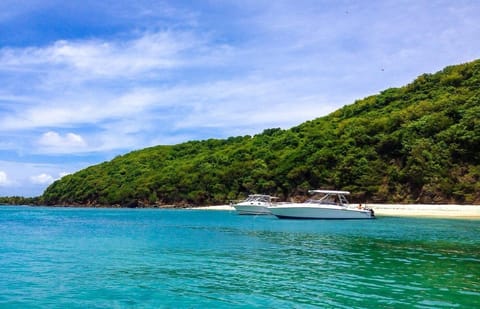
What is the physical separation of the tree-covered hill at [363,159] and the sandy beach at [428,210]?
4.45m

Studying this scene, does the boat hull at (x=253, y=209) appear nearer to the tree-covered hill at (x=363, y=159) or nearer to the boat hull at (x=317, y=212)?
the boat hull at (x=317, y=212)

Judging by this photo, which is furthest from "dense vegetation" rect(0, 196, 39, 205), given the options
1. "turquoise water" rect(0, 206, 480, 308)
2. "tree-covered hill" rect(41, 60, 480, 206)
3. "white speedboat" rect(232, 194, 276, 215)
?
"turquoise water" rect(0, 206, 480, 308)

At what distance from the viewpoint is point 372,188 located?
7544cm

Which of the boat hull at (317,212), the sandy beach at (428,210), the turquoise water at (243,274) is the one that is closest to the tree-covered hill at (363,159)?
the sandy beach at (428,210)

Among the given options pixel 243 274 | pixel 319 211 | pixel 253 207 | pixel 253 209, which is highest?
pixel 253 207

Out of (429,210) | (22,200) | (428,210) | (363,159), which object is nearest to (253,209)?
(428,210)

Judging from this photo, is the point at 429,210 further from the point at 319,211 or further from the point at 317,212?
the point at 317,212

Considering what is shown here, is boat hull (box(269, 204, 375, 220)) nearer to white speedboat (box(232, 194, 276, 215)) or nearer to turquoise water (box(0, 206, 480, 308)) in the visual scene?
white speedboat (box(232, 194, 276, 215))

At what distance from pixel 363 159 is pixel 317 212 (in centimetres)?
3189

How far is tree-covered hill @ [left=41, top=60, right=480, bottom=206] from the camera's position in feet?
228

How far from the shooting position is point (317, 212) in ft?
165

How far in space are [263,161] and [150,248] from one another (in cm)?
7396

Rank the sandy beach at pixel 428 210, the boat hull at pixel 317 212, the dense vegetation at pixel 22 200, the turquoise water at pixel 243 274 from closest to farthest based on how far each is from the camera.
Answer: the turquoise water at pixel 243 274 < the boat hull at pixel 317 212 < the sandy beach at pixel 428 210 < the dense vegetation at pixel 22 200

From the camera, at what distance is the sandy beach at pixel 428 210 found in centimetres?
5687
